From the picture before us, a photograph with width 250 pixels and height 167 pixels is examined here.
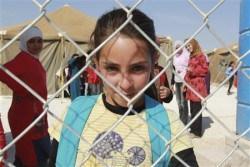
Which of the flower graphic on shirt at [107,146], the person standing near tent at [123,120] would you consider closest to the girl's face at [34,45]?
the person standing near tent at [123,120]

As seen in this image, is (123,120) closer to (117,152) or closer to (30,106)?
(117,152)

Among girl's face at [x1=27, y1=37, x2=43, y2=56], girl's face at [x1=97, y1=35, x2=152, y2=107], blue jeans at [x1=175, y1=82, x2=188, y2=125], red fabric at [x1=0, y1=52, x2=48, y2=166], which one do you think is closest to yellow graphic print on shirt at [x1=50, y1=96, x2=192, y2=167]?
girl's face at [x1=97, y1=35, x2=152, y2=107]

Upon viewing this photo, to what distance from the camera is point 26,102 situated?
10.0 feet

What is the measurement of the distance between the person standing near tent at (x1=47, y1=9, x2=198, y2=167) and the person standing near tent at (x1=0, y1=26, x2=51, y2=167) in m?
1.61

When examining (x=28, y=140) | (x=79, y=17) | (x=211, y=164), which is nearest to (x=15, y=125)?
Answer: (x=28, y=140)

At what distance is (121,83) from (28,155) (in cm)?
221

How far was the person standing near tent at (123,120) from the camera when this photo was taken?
3.98ft

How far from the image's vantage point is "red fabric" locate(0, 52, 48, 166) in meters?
2.89

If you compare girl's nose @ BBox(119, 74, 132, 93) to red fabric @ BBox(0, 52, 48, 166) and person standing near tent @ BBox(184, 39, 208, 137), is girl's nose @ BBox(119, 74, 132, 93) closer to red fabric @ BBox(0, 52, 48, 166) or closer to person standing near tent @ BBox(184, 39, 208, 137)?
red fabric @ BBox(0, 52, 48, 166)

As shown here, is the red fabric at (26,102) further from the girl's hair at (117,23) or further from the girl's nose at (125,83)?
the girl's nose at (125,83)

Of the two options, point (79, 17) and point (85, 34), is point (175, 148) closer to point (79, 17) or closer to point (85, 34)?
point (85, 34)

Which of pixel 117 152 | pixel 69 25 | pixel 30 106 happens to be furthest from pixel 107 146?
pixel 69 25

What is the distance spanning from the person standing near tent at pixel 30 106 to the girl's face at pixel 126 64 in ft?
5.79

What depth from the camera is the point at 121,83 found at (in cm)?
120
